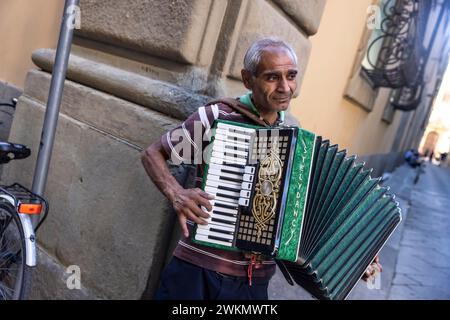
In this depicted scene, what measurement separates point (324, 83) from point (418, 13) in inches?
87.4

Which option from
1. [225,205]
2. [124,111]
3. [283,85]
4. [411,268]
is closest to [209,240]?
[225,205]

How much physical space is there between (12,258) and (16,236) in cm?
12

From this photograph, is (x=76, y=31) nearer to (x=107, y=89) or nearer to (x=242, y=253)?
(x=107, y=89)

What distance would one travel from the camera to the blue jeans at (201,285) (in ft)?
5.21

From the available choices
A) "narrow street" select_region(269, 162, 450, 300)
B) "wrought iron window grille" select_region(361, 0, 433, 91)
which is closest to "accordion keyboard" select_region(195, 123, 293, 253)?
"narrow street" select_region(269, 162, 450, 300)

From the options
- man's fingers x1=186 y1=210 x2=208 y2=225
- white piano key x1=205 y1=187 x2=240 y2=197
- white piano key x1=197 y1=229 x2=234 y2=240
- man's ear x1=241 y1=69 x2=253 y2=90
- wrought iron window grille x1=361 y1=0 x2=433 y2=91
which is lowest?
white piano key x1=197 y1=229 x2=234 y2=240

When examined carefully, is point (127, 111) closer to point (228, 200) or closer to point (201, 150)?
point (201, 150)

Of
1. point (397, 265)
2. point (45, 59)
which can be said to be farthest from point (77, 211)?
point (397, 265)

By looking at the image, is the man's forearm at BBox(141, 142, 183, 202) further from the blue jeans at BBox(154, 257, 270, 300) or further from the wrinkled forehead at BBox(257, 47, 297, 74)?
the wrinkled forehead at BBox(257, 47, 297, 74)

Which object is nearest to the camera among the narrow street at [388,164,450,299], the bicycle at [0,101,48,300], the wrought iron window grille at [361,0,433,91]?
the bicycle at [0,101,48,300]

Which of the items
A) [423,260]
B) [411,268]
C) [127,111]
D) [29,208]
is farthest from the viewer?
[423,260]

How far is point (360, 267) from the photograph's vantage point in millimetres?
Answer: 1725

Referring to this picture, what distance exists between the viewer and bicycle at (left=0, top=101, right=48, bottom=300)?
1952 millimetres

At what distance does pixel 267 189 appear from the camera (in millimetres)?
1477
